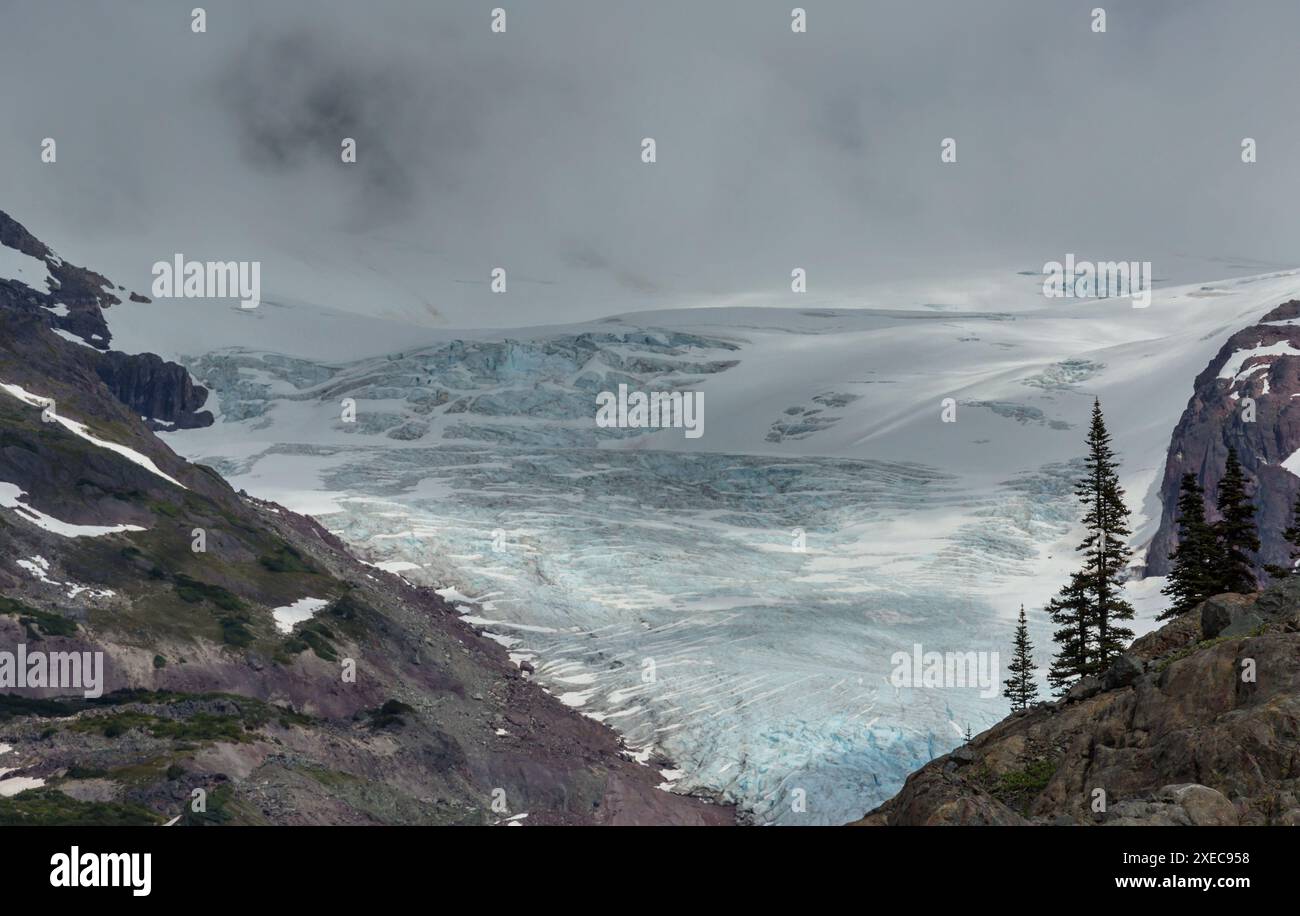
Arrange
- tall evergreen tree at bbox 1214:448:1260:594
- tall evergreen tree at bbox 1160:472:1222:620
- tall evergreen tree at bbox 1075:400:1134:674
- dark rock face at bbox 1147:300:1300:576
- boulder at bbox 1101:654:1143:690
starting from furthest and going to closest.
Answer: dark rock face at bbox 1147:300:1300:576 < tall evergreen tree at bbox 1160:472:1222:620 < tall evergreen tree at bbox 1075:400:1134:674 < tall evergreen tree at bbox 1214:448:1260:594 < boulder at bbox 1101:654:1143:690

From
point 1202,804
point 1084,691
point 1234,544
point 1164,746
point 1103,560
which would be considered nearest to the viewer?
point 1202,804

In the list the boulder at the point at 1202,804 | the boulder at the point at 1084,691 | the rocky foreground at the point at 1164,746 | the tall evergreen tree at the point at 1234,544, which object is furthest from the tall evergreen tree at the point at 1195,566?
the boulder at the point at 1202,804

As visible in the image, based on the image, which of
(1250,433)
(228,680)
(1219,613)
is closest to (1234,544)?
(1219,613)

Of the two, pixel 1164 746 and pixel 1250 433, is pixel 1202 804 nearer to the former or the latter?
pixel 1164 746

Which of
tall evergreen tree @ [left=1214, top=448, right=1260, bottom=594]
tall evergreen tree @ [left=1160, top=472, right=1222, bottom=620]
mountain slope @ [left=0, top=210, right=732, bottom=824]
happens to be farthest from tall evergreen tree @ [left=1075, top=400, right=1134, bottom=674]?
mountain slope @ [left=0, top=210, right=732, bottom=824]

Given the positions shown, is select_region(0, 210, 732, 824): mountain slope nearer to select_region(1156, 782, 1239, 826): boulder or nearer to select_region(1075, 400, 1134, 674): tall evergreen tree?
select_region(1075, 400, 1134, 674): tall evergreen tree
